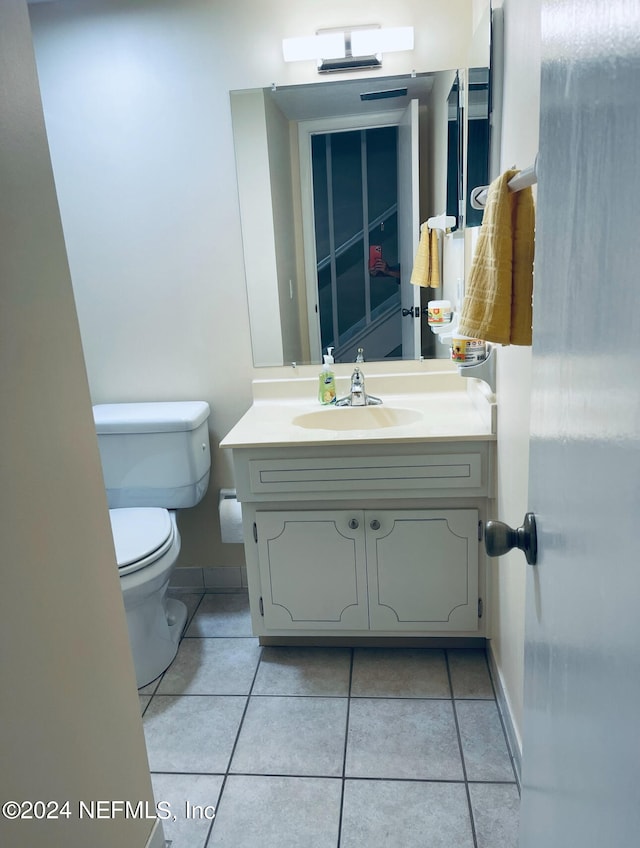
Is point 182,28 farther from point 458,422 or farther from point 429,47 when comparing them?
point 458,422

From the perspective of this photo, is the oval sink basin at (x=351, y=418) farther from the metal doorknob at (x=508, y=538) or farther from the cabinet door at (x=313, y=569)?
the metal doorknob at (x=508, y=538)

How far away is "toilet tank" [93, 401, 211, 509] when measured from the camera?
6.92 feet

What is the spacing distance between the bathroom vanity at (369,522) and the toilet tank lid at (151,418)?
0.26m

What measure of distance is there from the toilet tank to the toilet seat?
0.23 ft

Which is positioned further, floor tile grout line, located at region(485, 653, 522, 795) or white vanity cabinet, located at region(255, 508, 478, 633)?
white vanity cabinet, located at region(255, 508, 478, 633)

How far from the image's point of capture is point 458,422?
184 cm

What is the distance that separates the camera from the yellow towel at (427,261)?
205cm

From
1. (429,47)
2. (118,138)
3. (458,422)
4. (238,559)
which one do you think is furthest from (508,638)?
(118,138)

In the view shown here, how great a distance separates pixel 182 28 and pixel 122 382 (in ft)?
4.13

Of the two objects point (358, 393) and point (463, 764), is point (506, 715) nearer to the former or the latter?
point (463, 764)

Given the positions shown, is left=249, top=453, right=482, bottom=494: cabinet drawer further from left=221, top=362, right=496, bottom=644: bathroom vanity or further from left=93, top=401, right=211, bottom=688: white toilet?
left=93, top=401, right=211, bottom=688: white toilet

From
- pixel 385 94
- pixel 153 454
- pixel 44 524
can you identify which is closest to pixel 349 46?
pixel 385 94

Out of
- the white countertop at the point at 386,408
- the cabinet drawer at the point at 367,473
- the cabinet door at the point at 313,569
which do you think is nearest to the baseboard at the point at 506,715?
the cabinet door at the point at 313,569

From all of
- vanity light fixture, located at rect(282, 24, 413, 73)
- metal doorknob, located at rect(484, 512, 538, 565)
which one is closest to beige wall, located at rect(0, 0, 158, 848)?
metal doorknob, located at rect(484, 512, 538, 565)
